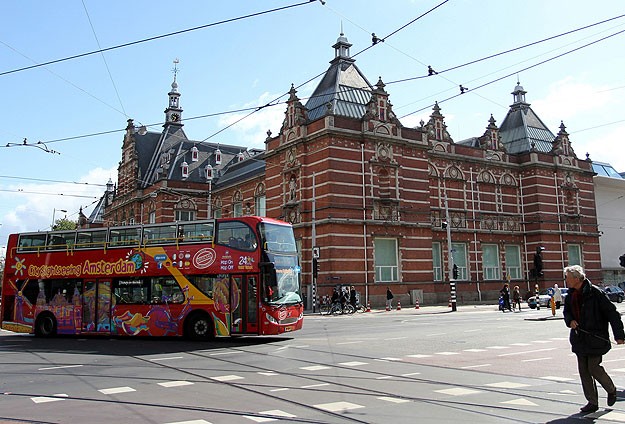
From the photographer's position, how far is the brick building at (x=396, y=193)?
112ft

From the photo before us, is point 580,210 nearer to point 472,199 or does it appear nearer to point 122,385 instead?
point 472,199

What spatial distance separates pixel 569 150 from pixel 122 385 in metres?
47.3

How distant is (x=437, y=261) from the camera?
130 ft

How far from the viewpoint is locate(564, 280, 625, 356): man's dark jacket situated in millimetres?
6613

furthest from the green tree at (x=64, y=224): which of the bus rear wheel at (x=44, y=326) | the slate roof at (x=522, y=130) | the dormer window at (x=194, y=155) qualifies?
the bus rear wheel at (x=44, y=326)

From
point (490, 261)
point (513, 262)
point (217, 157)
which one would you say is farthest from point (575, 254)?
point (217, 157)

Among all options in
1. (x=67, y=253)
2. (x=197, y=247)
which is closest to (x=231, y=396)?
(x=197, y=247)

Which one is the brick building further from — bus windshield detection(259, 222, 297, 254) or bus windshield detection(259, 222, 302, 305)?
bus windshield detection(259, 222, 302, 305)

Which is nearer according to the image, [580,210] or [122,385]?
[122,385]

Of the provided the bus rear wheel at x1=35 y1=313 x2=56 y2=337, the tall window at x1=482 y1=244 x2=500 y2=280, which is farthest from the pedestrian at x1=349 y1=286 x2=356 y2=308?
the bus rear wheel at x1=35 y1=313 x2=56 y2=337

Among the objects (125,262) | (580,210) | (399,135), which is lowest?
(125,262)

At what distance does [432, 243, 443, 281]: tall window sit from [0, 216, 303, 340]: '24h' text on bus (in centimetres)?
2387

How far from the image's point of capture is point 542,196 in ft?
146

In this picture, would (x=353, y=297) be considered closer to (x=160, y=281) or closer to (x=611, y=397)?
(x=160, y=281)
